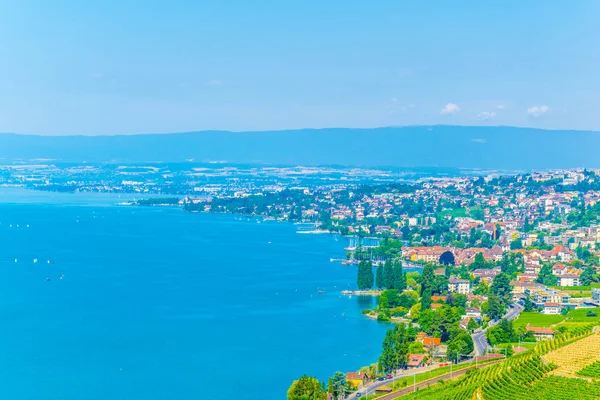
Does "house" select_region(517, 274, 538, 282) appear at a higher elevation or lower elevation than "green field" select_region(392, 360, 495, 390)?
higher

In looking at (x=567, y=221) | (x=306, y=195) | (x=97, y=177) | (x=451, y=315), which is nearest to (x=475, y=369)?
(x=451, y=315)

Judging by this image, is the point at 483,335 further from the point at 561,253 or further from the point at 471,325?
the point at 561,253

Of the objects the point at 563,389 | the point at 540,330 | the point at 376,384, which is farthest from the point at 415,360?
the point at 563,389

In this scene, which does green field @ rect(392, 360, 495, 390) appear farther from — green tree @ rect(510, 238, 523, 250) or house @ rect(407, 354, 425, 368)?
green tree @ rect(510, 238, 523, 250)

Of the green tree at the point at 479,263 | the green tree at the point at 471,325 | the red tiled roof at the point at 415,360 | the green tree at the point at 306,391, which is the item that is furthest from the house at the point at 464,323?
the green tree at the point at 479,263

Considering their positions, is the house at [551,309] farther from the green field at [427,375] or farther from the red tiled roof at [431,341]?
the green field at [427,375]

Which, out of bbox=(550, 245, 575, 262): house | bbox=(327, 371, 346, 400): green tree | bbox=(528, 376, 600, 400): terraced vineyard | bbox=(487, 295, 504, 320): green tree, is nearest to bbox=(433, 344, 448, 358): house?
bbox=(327, 371, 346, 400): green tree

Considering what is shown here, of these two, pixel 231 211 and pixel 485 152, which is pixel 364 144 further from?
pixel 231 211
